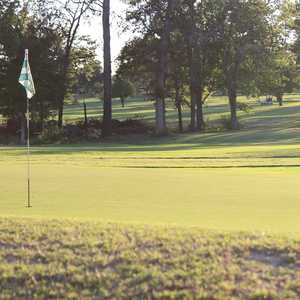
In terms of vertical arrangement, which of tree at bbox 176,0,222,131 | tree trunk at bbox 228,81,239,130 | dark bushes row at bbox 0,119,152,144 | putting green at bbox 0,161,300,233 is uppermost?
tree at bbox 176,0,222,131

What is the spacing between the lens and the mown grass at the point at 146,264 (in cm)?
618

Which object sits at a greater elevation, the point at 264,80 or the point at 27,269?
the point at 264,80

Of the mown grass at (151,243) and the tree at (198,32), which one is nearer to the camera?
the mown grass at (151,243)

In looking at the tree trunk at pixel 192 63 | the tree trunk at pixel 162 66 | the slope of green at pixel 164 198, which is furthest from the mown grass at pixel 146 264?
the tree trunk at pixel 192 63

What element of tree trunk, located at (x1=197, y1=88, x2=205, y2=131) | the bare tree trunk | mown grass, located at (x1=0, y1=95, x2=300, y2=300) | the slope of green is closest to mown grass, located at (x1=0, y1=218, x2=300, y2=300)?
mown grass, located at (x1=0, y1=95, x2=300, y2=300)

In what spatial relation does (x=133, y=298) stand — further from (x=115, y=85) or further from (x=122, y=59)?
(x=115, y=85)

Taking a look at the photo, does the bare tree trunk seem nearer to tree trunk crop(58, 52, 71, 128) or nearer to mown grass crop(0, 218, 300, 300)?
tree trunk crop(58, 52, 71, 128)

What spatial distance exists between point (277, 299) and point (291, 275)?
50cm

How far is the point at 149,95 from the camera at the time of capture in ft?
171

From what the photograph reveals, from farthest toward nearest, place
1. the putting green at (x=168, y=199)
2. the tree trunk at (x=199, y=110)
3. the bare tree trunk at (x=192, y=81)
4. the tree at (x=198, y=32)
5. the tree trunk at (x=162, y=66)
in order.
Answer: the tree trunk at (x=199, y=110), the bare tree trunk at (x=192, y=81), the tree at (x=198, y=32), the tree trunk at (x=162, y=66), the putting green at (x=168, y=199)

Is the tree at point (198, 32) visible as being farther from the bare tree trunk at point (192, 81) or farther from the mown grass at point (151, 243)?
the mown grass at point (151, 243)

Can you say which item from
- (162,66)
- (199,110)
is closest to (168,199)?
(162,66)

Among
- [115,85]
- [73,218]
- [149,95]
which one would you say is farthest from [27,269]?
[115,85]

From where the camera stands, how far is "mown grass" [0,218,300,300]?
6.18 meters
